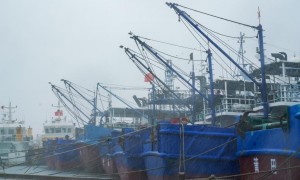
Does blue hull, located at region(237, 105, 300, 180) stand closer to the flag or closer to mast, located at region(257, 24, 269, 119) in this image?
mast, located at region(257, 24, 269, 119)

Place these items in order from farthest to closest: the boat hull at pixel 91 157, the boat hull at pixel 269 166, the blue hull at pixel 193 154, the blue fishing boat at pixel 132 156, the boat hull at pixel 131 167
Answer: the boat hull at pixel 91 157, the blue fishing boat at pixel 132 156, the boat hull at pixel 131 167, the blue hull at pixel 193 154, the boat hull at pixel 269 166

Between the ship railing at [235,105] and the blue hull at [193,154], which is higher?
the ship railing at [235,105]

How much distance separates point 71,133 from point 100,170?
16.5 metres

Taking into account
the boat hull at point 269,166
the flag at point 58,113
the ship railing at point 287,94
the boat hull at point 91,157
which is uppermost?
the ship railing at point 287,94

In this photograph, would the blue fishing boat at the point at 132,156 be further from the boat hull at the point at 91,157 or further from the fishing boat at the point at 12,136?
the fishing boat at the point at 12,136

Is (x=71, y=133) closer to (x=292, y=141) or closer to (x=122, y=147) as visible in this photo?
(x=122, y=147)

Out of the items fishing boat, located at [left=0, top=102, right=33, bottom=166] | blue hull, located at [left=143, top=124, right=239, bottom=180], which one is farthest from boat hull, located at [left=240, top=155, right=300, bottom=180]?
fishing boat, located at [left=0, top=102, right=33, bottom=166]

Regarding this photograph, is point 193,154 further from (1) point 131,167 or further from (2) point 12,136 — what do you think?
(2) point 12,136

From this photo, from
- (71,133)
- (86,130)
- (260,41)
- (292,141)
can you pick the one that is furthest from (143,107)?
(292,141)

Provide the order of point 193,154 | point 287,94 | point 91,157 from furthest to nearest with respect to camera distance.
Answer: point 287,94, point 91,157, point 193,154

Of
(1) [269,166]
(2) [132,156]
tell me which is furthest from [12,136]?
(1) [269,166]

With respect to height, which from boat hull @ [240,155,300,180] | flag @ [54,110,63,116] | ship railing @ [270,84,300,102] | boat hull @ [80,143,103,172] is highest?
ship railing @ [270,84,300,102]

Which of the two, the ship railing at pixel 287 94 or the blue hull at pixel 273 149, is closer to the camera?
the blue hull at pixel 273 149

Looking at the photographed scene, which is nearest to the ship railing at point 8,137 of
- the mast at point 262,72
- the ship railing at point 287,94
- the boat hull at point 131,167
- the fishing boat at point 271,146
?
the boat hull at point 131,167
